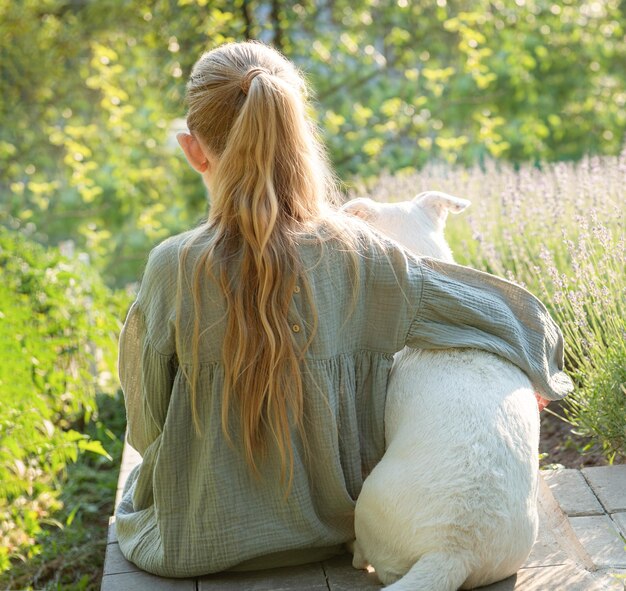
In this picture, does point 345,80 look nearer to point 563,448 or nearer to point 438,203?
point 563,448

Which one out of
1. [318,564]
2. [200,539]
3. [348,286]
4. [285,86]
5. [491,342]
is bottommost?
[318,564]

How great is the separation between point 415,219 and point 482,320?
1.48 ft

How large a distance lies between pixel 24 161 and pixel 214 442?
9.79m

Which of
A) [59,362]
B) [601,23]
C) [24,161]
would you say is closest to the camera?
[59,362]

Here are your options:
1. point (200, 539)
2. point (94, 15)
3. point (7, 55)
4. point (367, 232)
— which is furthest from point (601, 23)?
point (200, 539)

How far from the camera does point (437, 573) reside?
2070 millimetres

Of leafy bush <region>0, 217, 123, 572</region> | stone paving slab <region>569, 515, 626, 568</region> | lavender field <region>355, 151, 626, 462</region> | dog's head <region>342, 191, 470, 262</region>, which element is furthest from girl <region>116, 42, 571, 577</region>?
leafy bush <region>0, 217, 123, 572</region>

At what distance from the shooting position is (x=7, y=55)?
10555mm

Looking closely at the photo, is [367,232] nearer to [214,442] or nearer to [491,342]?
[491,342]

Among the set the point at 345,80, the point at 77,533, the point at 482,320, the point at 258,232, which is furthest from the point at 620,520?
the point at 345,80

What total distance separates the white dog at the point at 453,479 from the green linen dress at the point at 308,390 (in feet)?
0.30

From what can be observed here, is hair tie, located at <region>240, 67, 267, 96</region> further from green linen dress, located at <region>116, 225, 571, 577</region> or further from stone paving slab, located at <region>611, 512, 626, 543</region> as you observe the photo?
stone paving slab, located at <region>611, 512, 626, 543</region>

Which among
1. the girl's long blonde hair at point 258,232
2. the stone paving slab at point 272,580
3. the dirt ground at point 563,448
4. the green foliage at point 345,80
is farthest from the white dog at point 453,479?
the green foliage at point 345,80

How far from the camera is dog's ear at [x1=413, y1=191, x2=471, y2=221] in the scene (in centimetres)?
281
